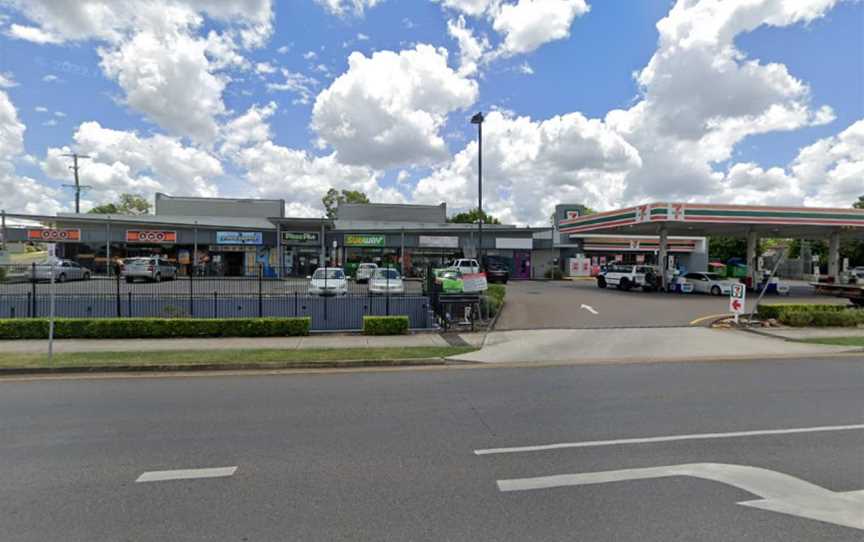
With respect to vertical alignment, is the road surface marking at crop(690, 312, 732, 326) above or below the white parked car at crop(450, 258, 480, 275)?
below

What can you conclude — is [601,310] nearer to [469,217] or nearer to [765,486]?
[765,486]

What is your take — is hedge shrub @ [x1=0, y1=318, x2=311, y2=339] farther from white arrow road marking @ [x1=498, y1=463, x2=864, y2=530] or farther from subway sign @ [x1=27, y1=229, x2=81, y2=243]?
subway sign @ [x1=27, y1=229, x2=81, y2=243]

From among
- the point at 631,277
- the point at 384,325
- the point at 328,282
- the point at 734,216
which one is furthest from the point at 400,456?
the point at 734,216

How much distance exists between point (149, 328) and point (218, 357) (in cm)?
444

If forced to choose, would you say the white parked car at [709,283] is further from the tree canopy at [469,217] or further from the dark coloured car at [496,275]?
the tree canopy at [469,217]

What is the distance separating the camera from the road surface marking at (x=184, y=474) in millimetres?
4031

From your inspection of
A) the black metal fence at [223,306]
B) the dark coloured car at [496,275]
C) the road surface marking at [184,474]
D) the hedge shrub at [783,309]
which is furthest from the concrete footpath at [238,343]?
the dark coloured car at [496,275]

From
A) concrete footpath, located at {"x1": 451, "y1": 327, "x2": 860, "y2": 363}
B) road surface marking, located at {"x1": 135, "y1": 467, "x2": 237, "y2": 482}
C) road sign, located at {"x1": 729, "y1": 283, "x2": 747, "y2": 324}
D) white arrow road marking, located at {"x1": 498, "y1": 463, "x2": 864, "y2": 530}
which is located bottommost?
concrete footpath, located at {"x1": 451, "y1": 327, "x2": 860, "y2": 363}

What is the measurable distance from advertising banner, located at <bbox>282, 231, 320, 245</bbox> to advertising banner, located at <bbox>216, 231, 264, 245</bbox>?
71.6 inches

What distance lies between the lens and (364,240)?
36531mm

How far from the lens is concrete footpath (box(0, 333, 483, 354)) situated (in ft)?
35.5

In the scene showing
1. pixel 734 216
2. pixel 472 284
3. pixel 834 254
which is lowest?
pixel 472 284

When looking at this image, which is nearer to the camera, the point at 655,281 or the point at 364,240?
the point at 655,281

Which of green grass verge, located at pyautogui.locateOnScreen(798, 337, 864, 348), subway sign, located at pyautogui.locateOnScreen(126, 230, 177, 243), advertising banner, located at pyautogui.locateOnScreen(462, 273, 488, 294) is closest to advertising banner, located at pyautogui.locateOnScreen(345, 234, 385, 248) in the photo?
subway sign, located at pyautogui.locateOnScreen(126, 230, 177, 243)
